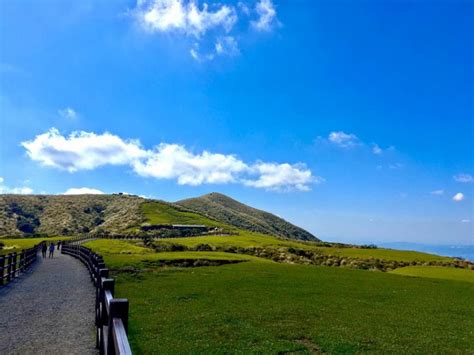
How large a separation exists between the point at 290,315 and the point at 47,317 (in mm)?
11776

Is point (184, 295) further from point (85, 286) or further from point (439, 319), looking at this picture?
point (439, 319)

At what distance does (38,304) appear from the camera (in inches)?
843

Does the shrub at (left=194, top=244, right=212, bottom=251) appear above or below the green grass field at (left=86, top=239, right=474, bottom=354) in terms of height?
above

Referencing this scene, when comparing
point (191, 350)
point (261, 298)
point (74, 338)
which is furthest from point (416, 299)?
point (74, 338)

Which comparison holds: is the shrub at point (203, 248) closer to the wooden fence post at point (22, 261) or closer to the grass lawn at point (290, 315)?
the wooden fence post at point (22, 261)

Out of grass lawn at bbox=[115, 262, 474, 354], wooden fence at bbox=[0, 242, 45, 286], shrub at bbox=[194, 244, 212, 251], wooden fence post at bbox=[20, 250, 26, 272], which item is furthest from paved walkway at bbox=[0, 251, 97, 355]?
shrub at bbox=[194, 244, 212, 251]

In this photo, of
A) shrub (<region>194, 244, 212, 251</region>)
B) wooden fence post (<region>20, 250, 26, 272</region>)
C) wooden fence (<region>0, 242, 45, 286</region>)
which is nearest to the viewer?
wooden fence (<region>0, 242, 45, 286</region>)

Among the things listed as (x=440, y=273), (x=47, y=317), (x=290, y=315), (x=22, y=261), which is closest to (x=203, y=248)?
(x=440, y=273)

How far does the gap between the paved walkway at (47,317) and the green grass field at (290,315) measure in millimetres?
2121

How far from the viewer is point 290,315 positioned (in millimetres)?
20844

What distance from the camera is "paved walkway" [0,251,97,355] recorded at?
13.9 metres

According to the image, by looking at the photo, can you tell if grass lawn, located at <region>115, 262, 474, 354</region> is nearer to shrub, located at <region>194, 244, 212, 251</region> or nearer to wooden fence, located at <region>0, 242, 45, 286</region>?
wooden fence, located at <region>0, 242, 45, 286</region>

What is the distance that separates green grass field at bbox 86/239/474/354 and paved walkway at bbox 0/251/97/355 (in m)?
2.12

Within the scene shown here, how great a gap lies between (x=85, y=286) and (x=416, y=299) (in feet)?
76.7
